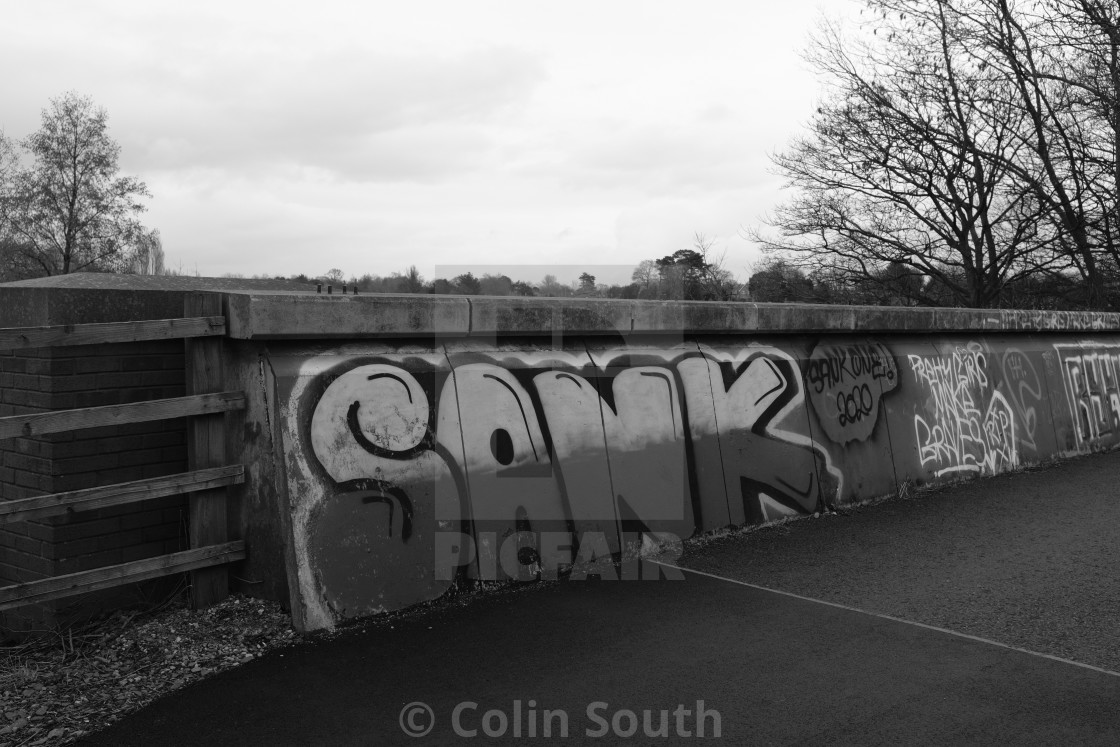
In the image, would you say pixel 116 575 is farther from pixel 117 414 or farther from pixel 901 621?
pixel 901 621

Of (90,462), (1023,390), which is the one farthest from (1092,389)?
(90,462)

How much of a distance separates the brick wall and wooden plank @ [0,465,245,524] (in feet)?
1.63

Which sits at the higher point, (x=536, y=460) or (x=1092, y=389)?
(x=536, y=460)

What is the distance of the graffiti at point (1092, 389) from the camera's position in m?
11.4

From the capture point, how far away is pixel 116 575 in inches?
175

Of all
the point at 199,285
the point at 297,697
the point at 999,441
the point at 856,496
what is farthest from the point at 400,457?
the point at 999,441

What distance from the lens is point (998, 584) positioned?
18.7ft

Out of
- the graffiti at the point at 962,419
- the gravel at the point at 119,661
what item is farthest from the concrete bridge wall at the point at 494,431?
the gravel at the point at 119,661

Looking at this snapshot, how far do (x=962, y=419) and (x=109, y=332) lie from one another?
8147 millimetres

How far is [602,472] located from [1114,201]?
18031 mm

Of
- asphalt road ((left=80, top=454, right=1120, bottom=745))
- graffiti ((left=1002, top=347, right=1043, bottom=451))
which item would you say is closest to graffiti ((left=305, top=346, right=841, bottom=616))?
asphalt road ((left=80, top=454, right=1120, bottom=745))

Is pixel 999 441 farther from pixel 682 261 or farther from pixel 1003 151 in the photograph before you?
pixel 1003 151

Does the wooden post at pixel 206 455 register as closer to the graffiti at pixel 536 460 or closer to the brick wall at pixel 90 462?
the brick wall at pixel 90 462

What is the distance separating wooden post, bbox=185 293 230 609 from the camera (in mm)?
4938
